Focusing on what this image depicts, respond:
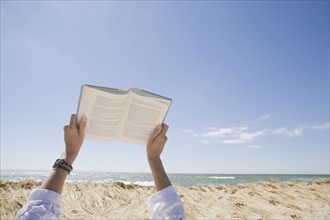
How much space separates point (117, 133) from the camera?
7.73 feet

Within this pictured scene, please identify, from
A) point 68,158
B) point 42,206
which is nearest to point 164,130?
point 68,158

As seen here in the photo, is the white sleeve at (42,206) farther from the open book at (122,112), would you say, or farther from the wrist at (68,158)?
the open book at (122,112)

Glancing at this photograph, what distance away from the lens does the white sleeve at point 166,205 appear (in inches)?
56.4

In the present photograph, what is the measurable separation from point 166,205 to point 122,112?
3.36 feet

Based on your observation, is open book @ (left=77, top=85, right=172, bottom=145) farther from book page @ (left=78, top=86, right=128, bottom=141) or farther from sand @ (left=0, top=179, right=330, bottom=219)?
sand @ (left=0, top=179, right=330, bottom=219)

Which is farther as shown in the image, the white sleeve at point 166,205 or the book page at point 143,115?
the book page at point 143,115

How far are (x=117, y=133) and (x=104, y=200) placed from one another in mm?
4113

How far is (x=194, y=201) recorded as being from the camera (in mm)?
6273

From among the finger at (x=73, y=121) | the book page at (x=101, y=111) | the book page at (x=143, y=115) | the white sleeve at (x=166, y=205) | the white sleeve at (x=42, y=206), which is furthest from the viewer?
the book page at (x=143, y=115)

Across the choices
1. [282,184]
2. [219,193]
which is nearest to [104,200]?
[219,193]

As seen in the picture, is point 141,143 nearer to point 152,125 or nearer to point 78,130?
point 152,125

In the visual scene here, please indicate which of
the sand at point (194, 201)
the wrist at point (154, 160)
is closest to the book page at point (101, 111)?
the wrist at point (154, 160)

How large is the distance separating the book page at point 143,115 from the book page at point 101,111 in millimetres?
→ 96

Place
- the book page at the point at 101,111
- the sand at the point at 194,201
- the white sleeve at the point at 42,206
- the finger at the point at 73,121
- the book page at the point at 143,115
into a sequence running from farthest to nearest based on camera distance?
the sand at the point at 194,201 → the book page at the point at 143,115 → the book page at the point at 101,111 → the finger at the point at 73,121 → the white sleeve at the point at 42,206
